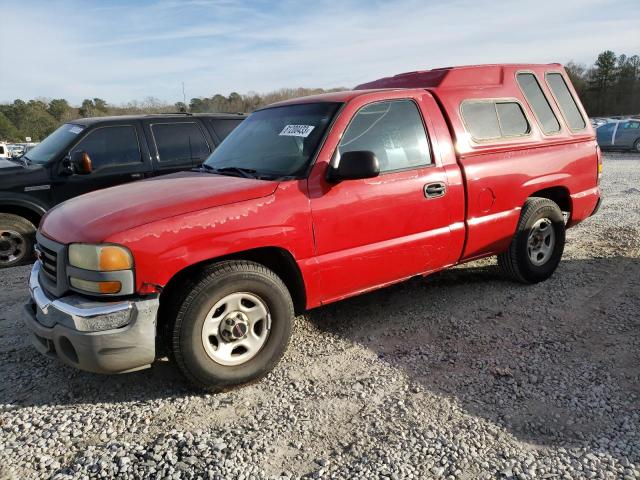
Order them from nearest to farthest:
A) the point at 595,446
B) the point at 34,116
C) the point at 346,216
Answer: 1. the point at 595,446
2. the point at 346,216
3. the point at 34,116

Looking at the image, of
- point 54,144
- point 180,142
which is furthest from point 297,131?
point 54,144

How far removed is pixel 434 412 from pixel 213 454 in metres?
1.27

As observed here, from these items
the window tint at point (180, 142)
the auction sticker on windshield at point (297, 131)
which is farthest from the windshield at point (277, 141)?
the window tint at point (180, 142)

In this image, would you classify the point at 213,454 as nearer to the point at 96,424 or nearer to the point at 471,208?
the point at 96,424

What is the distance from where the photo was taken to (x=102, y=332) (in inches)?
110

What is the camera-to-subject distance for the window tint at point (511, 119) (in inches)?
178

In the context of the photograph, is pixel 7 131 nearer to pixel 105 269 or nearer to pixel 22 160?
pixel 22 160

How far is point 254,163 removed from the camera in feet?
12.5

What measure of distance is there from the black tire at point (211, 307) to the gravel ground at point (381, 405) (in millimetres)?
141

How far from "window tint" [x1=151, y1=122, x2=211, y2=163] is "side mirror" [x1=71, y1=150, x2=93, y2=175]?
991 millimetres

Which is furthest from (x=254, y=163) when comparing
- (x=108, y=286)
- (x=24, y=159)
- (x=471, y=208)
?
(x=24, y=159)

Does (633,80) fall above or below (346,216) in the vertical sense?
above

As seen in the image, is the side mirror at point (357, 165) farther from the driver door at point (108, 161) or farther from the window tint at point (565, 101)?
the driver door at point (108, 161)

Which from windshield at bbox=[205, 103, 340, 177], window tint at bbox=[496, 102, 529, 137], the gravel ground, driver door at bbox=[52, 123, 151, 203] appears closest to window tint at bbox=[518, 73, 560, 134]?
window tint at bbox=[496, 102, 529, 137]
